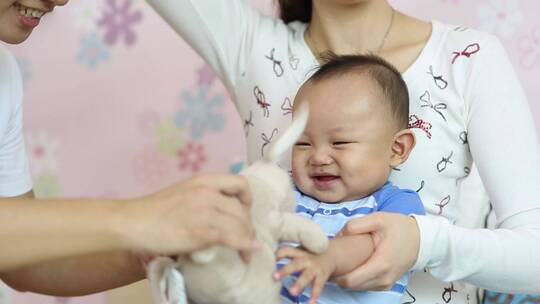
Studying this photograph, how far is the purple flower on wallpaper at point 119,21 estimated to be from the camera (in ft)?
6.98

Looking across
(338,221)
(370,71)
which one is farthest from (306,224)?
Answer: (370,71)

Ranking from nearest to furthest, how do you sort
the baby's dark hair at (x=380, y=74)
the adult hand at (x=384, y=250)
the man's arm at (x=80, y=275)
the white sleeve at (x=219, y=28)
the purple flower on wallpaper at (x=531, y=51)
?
the adult hand at (x=384, y=250) < the man's arm at (x=80, y=275) < the baby's dark hair at (x=380, y=74) < the white sleeve at (x=219, y=28) < the purple flower on wallpaper at (x=531, y=51)

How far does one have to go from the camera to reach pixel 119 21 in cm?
213

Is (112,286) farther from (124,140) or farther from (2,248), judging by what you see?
(124,140)

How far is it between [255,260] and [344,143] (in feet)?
1.28

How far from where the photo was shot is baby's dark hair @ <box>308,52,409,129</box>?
4.09ft

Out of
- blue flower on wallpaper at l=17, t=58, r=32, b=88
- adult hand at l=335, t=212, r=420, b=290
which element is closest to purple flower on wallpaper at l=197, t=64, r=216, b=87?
blue flower on wallpaper at l=17, t=58, r=32, b=88

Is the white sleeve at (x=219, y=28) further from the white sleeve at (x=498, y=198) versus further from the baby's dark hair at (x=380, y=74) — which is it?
the white sleeve at (x=498, y=198)

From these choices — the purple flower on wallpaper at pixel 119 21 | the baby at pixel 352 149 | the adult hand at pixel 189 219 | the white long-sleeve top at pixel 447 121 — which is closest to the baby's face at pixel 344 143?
the baby at pixel 352 149

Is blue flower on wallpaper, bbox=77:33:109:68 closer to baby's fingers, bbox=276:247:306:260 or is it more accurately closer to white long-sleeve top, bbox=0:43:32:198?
white long-sleeve top, bbox=0:43:32:198

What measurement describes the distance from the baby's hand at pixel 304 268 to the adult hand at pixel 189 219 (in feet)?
0.32

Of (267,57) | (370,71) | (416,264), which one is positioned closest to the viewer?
(416,264)

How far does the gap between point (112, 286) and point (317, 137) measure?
370mm

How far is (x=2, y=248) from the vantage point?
0.84 meters
